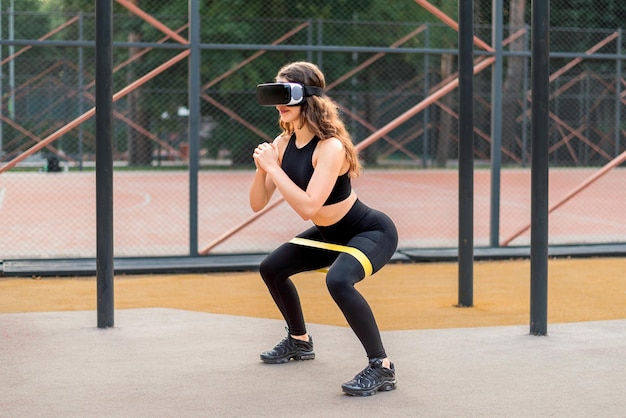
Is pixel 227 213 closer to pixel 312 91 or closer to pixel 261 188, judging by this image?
pixel 261 188

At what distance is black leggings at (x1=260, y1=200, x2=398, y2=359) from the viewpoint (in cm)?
527

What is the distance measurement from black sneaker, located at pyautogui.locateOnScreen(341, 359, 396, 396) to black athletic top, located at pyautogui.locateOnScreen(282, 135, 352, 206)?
Result: 867 mm

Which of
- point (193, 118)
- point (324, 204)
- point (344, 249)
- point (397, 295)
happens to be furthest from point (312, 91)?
point (193, 118)

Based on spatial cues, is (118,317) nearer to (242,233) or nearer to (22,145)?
(242,233)

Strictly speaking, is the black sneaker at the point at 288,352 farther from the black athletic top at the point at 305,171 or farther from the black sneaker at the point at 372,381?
the black athletic top at the point at 305,171

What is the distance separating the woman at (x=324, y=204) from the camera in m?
5.24

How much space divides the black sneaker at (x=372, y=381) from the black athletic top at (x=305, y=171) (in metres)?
0.87

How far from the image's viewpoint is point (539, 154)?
6.82 meters

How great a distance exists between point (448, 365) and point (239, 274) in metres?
4.33

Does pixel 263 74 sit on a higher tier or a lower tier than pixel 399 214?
higher

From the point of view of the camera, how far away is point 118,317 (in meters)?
7.38

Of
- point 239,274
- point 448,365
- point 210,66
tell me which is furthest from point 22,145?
point 448,365

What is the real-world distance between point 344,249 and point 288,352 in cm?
81

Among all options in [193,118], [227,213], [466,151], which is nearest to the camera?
[466,151]
